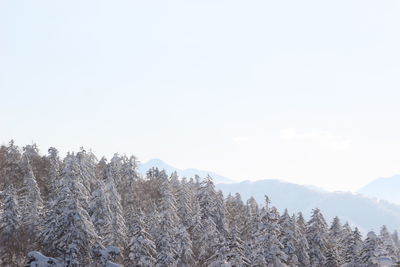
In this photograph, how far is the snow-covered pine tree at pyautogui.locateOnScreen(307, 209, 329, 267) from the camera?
7093 centimetres

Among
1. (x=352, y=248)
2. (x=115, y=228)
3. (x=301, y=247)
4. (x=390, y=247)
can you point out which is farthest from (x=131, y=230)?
(x=390, y=247)

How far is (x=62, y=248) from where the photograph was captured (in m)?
36.8

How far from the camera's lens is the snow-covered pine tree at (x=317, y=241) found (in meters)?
70.9

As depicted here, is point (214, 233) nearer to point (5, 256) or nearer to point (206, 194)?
point (206, 194)

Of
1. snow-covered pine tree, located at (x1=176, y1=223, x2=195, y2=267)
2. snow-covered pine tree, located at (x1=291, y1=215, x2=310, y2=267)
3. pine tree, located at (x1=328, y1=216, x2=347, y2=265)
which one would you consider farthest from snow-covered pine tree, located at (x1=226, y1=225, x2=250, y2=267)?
pine tree, located at (x1=328, y1=216, x2=347, y2=265)

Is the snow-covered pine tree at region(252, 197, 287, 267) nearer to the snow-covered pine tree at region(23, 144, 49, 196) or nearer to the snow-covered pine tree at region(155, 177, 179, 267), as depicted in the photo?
the snow-covered pine tree at region(155, 177, 179, 267)

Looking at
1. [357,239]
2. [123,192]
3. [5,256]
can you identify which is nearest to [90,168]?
[123,192]

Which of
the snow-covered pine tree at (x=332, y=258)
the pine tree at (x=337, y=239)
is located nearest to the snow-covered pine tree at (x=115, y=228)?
the snow-covered pine tree at (x=332, y=258)

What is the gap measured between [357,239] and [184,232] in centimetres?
2605

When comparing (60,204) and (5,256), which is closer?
(60,204)

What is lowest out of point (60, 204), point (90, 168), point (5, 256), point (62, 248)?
point (5, 256)

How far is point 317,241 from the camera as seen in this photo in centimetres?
7094

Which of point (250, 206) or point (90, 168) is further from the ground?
point (90, 168)

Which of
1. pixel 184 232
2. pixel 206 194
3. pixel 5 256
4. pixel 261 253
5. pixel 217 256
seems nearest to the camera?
pixel 217 256
